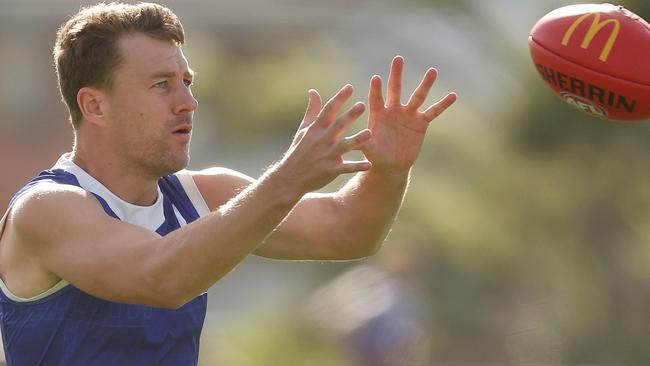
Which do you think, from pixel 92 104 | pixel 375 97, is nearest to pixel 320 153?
pixel 375 97

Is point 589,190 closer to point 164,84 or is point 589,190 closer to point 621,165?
point 621,165

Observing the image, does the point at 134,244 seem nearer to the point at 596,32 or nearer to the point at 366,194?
the point at 366,194

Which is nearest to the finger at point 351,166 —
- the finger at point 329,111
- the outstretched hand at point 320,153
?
the outstretched hand at point 320,153

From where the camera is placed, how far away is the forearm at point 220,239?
414 centimetres

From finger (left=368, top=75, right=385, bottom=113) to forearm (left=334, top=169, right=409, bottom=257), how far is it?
0.86ft

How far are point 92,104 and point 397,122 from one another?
1.10 meters

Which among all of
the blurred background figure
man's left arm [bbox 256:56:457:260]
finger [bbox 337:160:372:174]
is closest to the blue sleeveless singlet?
man's left arm [bbox 256:56:457:260]

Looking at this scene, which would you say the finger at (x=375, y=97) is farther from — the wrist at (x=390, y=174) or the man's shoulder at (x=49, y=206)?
the man's shoulder at (x=49, y=206)

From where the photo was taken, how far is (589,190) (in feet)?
45.1

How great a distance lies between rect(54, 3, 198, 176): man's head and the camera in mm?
4895

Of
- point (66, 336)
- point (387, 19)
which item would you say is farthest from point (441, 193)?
point (66, 336)

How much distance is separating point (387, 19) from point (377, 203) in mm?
12191

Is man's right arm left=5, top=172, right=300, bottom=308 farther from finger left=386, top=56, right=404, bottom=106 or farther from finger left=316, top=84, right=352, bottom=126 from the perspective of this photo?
finger left=386, top=56, right=404, bottom=106

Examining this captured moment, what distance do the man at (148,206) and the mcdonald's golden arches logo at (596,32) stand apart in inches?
32.2
